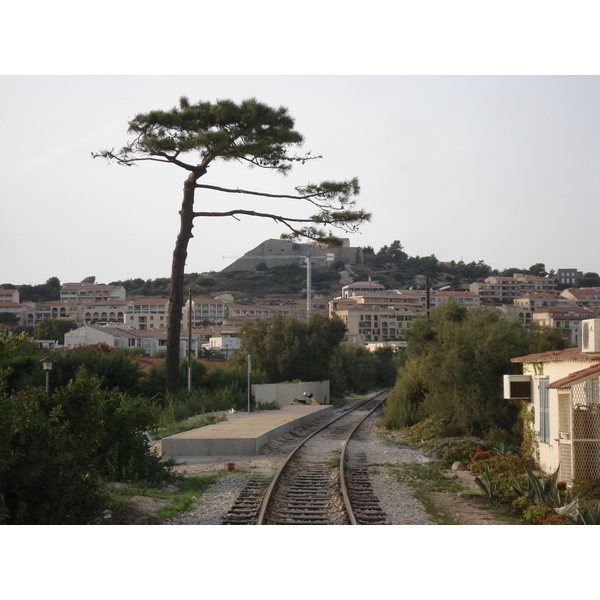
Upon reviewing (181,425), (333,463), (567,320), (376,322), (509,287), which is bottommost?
(181,425)

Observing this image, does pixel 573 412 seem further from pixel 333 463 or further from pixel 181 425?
pixel 181 425

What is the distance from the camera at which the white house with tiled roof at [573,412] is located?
1162 centimetres

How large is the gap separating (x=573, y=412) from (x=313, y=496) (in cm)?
436

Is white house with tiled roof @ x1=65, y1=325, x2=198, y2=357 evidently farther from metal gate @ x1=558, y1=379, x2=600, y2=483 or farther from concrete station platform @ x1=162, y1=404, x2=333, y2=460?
metal gate @ x1=558, y1=379, x2=600, y2=483

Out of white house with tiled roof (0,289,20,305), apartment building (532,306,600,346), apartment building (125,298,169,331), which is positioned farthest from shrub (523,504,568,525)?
white house with tiled roof (0,289,20,305)

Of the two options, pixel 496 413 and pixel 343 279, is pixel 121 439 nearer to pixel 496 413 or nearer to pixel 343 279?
pixel 496 413

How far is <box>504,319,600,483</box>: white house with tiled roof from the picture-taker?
11.6m

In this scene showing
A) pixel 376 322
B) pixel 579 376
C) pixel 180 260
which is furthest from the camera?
pixel 376 322

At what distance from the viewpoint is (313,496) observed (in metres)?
11.7

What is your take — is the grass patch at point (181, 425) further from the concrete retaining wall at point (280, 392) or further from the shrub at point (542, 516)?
the shrub at point (542, 516)

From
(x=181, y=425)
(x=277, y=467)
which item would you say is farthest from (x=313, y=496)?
(x=181, y=425)

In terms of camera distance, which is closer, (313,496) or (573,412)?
(313,496)

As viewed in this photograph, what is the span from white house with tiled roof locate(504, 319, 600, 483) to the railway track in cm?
309

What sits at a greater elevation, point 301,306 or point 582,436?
point 301,306
